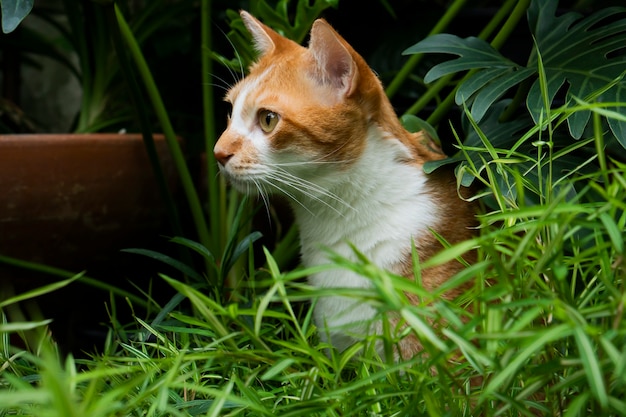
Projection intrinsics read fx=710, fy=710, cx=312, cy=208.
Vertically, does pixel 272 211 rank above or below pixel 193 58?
below

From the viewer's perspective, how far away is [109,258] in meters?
1.58

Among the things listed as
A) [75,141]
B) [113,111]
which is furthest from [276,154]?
[113,111]

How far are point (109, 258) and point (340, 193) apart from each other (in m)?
0.69

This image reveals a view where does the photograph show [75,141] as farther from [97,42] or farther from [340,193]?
[340,193]

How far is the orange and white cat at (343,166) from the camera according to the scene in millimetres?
1059

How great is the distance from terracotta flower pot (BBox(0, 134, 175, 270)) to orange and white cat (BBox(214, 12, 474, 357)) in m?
0.47

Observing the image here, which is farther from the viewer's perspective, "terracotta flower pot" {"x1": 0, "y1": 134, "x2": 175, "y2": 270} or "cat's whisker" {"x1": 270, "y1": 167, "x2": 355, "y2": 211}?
"terracotta flower pot" {"x1": 0, "y1": 134, "x2": 175, "y2": 270}

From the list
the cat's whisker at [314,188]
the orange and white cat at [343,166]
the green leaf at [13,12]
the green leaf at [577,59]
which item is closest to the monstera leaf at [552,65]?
the green leaf at [577,59]

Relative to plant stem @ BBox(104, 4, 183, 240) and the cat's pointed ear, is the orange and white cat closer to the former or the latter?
the cat's pointed ear

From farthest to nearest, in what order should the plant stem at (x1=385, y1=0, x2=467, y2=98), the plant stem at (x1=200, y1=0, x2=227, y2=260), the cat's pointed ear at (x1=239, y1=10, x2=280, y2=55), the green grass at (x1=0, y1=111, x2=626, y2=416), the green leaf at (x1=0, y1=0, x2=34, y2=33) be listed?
the plant stem at (x1=200, y1=0, x2=227, y2=260) < the plant stem at (x1=385, y1=0, x2=467, y2=98) < the cat's pointed ear at (x1=239, y1=10, x2=280, y2=55) < the green leaf at (x1=0, y1=0, x2=34, y2=33) < the green grass at (x1=0, y1=111, x2=626, y2=416)

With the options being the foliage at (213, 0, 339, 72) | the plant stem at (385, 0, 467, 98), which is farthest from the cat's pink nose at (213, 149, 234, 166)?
the plant stem at (385, 0, 467, 98)

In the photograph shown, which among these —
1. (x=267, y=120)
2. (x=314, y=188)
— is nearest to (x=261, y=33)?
(x=267, y=120)

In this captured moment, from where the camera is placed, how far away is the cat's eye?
42.6 inches

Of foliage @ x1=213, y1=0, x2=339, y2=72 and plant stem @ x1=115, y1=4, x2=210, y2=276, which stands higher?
foliage @ x1=213, y1=0, x2=339, y2=72
